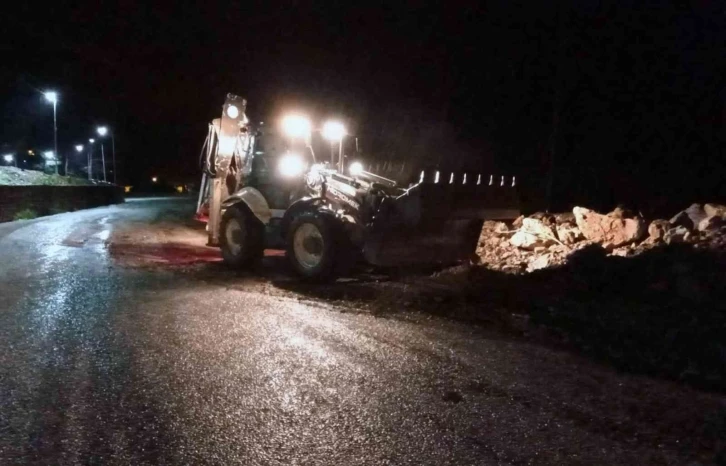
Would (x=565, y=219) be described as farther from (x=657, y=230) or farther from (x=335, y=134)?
(x=335, y=134)

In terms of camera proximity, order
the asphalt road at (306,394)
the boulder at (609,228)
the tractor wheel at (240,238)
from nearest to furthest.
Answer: the asphalt road at (306,394) → the boulder at (609,228) → the tractor wheel at (240,238)

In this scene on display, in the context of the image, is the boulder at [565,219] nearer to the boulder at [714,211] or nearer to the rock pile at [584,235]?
the rock pile at [584,235]

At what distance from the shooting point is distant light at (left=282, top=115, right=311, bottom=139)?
43.7 ft

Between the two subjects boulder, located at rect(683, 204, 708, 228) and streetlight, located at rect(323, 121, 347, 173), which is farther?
streetlight, located at rect(323, 121, 347, 173)

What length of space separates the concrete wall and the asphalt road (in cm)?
1855

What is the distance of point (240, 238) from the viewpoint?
14.0 meters

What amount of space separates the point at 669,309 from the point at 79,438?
756cm

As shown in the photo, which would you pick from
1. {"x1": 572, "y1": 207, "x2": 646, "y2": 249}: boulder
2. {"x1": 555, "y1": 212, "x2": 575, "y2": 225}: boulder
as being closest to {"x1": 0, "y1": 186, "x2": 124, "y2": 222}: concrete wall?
{"x1": 555, "y1": 212, "x2": 575, "y2": 225}: boulder

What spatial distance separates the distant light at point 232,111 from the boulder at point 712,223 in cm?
913

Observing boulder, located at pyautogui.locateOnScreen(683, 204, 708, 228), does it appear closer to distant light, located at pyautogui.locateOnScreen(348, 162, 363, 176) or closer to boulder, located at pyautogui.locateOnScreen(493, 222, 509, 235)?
boulder, located at pyautogui.locateOnScreen(493, 222, 509, 235)

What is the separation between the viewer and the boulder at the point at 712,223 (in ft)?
38.1

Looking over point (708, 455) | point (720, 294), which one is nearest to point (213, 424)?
point (708, 455)

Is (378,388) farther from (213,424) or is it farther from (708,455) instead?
(708,455)

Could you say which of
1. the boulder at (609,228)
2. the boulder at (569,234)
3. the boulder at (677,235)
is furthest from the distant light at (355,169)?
the boulder at (677,235)
